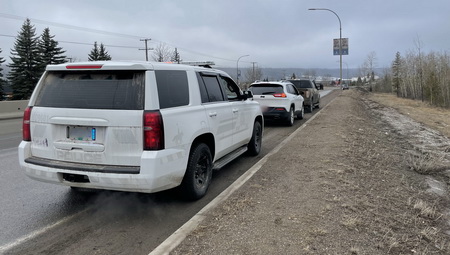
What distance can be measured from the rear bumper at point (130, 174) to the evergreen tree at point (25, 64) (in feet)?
171

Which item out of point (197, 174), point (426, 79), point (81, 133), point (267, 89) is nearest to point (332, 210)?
point (197, 174)

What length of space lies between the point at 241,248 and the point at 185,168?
1448 millimetres

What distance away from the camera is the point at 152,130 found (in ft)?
12.7

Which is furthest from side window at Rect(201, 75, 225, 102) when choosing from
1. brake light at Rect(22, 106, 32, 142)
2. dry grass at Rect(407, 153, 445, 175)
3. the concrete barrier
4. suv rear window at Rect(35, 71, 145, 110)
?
the concrete barrier

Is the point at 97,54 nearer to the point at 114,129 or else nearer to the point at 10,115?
the point at 10,115

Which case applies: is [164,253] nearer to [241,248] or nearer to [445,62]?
[241,248]

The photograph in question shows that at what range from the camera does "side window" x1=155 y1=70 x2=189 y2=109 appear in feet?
13.6

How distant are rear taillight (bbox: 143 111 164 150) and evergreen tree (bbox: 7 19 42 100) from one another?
174 ft

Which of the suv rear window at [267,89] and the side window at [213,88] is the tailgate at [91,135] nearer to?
the side window at [213,88]

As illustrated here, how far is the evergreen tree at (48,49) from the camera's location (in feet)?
177

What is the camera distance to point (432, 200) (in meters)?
5.34

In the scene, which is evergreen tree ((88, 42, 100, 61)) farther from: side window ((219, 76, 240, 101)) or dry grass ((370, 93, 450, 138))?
side window ((219, 76, 240, 101))

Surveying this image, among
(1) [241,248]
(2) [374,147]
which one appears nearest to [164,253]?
(1) [241,248]

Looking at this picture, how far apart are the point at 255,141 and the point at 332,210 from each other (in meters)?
3.57
